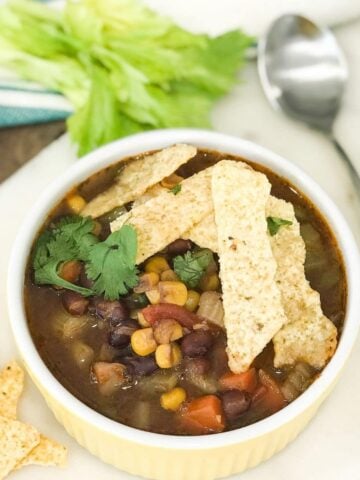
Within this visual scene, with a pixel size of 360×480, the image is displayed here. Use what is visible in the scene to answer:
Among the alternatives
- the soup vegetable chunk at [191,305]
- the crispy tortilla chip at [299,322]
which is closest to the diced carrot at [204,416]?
the soup vegetable chunk at [191,305]

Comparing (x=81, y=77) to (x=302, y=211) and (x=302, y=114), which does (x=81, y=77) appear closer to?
(x=302, y=114)

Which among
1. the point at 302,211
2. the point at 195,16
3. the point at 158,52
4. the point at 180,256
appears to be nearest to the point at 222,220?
the point at 180,256

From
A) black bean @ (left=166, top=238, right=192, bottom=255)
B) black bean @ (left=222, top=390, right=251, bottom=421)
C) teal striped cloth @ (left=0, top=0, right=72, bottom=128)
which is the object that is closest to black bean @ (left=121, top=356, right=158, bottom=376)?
black bean @ (left=222, top=390, right=251, bottom=421)

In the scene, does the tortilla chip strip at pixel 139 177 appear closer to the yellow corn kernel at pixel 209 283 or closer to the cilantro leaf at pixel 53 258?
the cilantro leaf at pixel 53 258

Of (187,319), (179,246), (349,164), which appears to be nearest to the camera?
(187,319)

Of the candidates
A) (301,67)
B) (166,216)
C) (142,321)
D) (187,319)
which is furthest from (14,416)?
(301,67)

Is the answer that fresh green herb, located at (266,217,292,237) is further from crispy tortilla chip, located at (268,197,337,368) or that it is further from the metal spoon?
the metal spoon

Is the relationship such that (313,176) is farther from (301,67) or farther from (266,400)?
(266,400)
